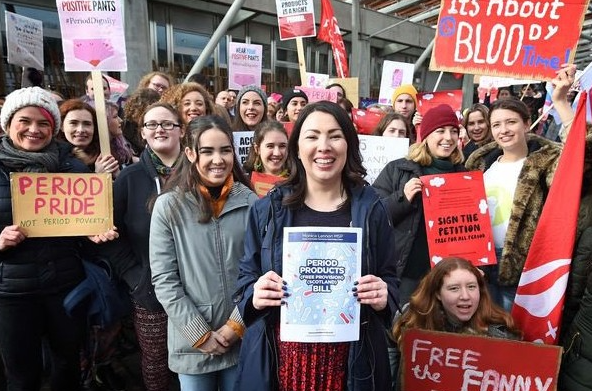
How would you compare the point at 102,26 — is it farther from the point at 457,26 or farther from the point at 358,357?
the point at 358,357

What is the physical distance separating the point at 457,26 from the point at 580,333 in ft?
7.03

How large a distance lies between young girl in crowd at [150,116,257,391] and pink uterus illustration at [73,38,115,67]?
153cm

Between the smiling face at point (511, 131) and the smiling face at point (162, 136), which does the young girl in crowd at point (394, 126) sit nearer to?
the smiling face at point (511, 131)

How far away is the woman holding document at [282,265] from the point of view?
1.61 metres

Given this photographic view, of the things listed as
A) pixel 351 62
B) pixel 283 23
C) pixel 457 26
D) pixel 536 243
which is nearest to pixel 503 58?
pixel 457 26

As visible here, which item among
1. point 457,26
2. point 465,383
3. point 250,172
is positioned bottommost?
point 465,383

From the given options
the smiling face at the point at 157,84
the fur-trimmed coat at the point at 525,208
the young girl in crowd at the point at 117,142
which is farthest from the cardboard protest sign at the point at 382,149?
the smiling face at the point at 157,84

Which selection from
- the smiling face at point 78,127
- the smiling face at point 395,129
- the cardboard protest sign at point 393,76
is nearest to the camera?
the smiling face at point 78,127

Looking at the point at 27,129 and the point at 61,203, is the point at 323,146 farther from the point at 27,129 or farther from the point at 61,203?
the point at 27,129

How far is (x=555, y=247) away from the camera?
2.16 m

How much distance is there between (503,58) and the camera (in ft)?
9.64

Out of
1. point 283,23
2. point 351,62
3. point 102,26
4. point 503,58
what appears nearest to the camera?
point 503,58

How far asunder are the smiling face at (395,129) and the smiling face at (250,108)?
1246 mm

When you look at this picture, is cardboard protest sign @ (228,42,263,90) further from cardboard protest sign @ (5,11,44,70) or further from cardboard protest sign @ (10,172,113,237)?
cardboard protest sign @ (10,172,113,237)
